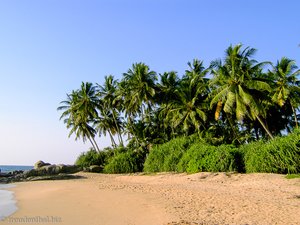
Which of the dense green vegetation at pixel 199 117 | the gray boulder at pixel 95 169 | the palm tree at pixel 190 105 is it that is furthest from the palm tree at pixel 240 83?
the gray boulder at pixel 95 169

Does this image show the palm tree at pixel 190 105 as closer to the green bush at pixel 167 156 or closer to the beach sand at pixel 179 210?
the green bush at pixel 167 156

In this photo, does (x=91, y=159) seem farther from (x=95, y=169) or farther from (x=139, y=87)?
(x=139, y=87)

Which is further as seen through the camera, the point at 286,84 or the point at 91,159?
the point at 91,159

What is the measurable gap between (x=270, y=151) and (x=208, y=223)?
11.5 m

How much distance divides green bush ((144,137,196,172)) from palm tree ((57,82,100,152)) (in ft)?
50.9

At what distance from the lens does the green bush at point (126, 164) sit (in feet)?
109

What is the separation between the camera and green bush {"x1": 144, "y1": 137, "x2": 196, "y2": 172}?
26203 mm

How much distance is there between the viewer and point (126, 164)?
3347 cm

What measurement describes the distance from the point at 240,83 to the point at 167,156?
876 centimetres

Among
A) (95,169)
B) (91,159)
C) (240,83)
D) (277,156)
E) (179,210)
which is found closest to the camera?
(179,210)

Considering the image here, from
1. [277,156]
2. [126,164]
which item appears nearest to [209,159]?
[277,156]

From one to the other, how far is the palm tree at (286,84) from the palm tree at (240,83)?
4.46 metres

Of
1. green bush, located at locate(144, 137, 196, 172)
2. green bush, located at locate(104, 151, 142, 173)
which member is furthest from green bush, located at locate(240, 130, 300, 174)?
green bush, located at locate(104, 151, 142, 173)

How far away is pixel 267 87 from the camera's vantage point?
2353 cm
